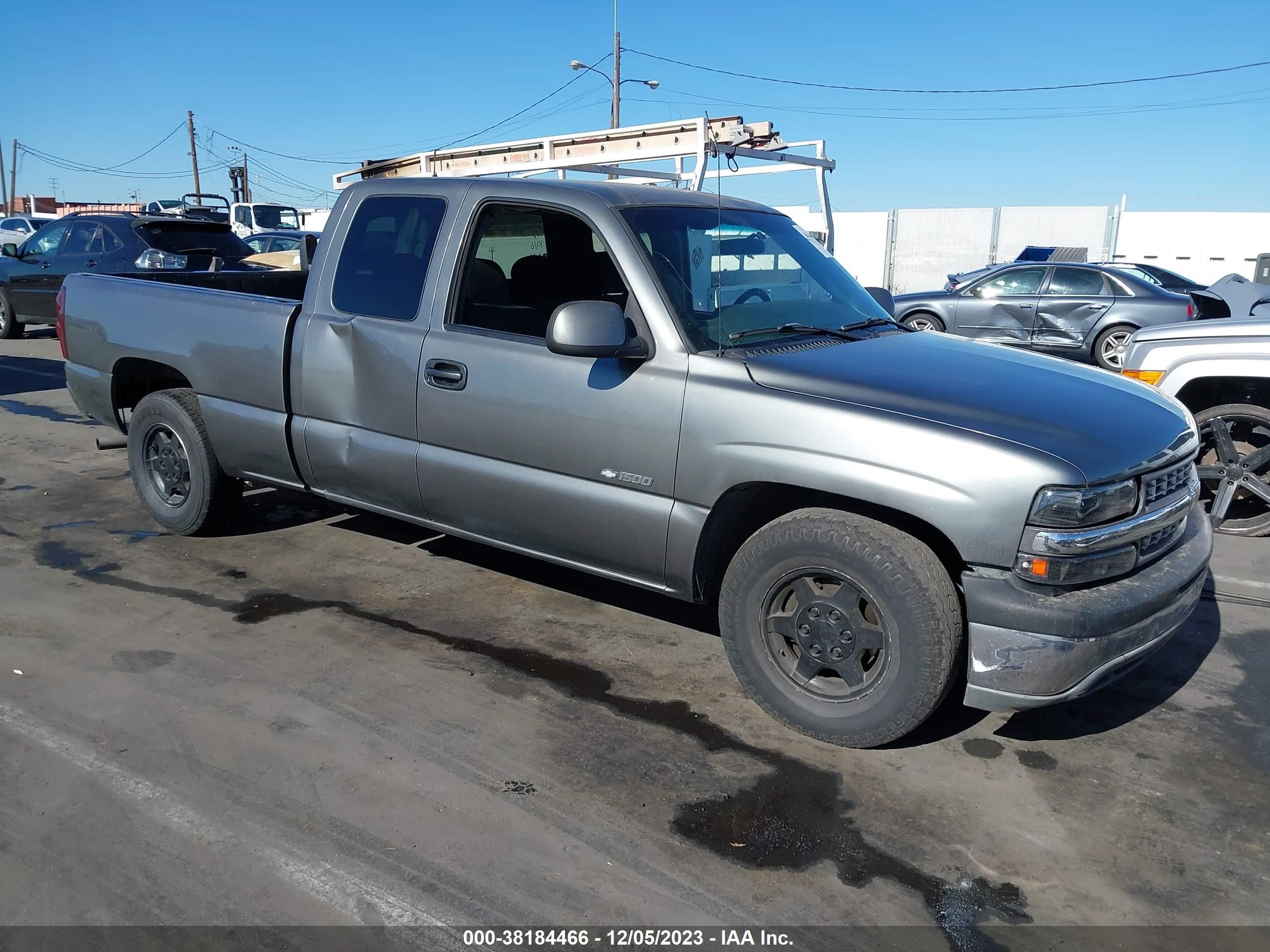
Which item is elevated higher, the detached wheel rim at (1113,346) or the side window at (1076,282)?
the side window at (1076,282)

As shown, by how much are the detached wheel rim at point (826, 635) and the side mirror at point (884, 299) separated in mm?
1919

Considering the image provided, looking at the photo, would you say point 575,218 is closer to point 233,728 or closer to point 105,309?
point 233,728

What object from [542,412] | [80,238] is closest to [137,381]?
[542,412]

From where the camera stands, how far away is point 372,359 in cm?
446

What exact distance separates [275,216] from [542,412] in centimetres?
2800

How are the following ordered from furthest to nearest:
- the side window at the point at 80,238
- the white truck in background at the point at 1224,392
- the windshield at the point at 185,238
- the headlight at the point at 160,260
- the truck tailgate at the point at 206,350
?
1. the side window at the point at 80,238
2. the windshield at the point at 185,238
3. the headlight at the point at 160,260
4. the white truck in background at the point at 1224,392
5. the truck tailgate at the point at 206,350

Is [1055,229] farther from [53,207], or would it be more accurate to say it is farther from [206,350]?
[53,207]

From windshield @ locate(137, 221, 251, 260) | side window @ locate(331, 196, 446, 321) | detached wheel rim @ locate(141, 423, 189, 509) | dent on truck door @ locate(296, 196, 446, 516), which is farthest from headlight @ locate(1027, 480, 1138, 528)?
windshield @ locate(137, 221, 251, 260)

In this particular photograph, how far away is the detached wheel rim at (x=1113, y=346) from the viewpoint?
13727 mm

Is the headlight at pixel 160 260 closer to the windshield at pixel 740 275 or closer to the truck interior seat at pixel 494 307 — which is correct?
the truck interior seat at pixel 494 307

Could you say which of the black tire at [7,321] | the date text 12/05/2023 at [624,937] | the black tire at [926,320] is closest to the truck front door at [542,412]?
the date text 12/05/2023 at [624,937]

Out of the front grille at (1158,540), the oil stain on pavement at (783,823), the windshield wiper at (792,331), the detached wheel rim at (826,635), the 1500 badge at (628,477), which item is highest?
the windshield wiper at (792,331)

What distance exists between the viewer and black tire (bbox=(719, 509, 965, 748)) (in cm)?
318

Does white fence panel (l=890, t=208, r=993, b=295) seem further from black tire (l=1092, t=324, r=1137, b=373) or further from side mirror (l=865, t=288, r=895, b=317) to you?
side mirror (l=865, t=288, r=895, b=317)
